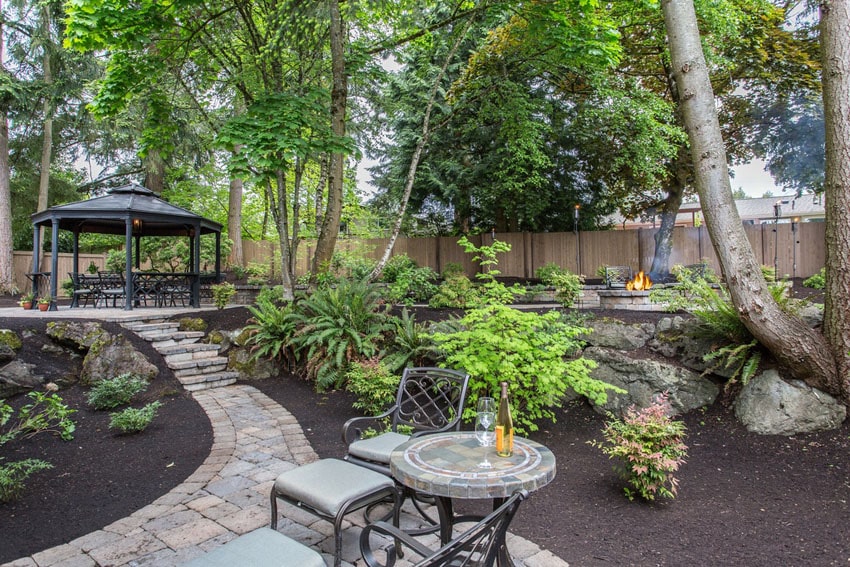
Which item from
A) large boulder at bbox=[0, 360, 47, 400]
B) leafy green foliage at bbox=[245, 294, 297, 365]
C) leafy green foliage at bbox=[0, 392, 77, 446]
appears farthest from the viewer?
leafy green foliage at bbox=[245, 294, 297, 365]

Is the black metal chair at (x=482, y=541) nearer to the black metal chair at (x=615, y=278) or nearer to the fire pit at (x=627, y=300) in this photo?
the fire pit at (x=627, y=300)

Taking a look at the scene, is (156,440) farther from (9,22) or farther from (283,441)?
(9,22)

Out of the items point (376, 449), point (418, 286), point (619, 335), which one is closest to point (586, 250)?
point (418, 286)

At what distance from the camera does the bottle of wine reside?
216 cm

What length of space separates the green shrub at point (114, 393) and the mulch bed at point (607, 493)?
143 millimetres

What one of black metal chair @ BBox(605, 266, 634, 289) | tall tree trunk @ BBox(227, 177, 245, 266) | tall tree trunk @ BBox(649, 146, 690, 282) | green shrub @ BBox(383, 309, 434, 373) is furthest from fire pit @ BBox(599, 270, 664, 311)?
tall tree trunk @ BBox(227, 177, 245, 266)

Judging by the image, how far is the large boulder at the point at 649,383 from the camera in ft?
14.3

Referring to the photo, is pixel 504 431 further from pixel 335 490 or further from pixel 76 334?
pixel 76 334

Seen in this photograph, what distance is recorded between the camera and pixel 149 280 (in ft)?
30.8

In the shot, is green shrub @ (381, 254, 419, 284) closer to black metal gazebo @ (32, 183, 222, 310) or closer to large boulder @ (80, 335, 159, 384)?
black metal gazebo @ (32, 183, 222, 310)

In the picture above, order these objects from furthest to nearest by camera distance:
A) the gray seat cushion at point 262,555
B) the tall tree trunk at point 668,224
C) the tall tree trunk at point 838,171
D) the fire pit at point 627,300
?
the tall tree trunk at point 668,224 → the fire pit at point 627,300 → the tall tree trunk at point 838,171 → the gray seat cushion at point 262,555

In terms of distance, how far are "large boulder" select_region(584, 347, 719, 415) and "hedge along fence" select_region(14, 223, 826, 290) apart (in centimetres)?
895

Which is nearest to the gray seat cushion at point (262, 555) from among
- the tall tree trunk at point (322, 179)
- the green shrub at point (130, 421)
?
the green shrub at point (130, 421)

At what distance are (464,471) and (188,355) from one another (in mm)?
5656
